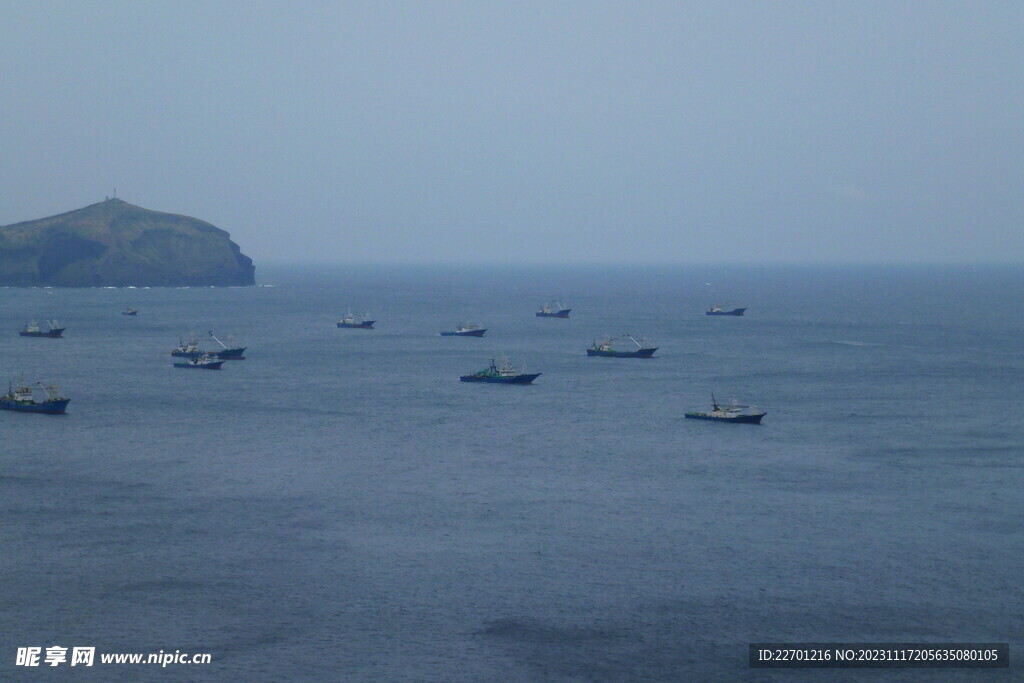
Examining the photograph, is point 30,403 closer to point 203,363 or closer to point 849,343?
point 203,363

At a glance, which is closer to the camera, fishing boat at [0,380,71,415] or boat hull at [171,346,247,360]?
fishing boat at [0,380,71,415]

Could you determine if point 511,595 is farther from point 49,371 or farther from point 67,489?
point 49,371

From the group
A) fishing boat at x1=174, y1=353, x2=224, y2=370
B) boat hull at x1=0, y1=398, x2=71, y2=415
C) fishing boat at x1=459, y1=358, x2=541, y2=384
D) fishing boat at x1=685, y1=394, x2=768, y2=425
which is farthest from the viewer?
fishing boat at x1=174, y1=353, x2=224, y2=370

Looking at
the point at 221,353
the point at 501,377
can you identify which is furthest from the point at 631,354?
the point at 221,353

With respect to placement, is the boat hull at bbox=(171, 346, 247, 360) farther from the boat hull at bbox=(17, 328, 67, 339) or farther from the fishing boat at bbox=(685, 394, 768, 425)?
the fishing boat at bbox=(685, 394, 768, 425)

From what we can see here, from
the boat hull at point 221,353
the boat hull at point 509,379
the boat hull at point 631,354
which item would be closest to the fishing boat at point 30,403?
the boat hull at point 221,353

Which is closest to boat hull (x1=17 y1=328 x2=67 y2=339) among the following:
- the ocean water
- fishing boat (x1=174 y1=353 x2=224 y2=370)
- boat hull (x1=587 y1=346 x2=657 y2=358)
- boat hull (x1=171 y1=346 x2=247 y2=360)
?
boat hull (x1=171 y1=346 x2=247 y2=360)
